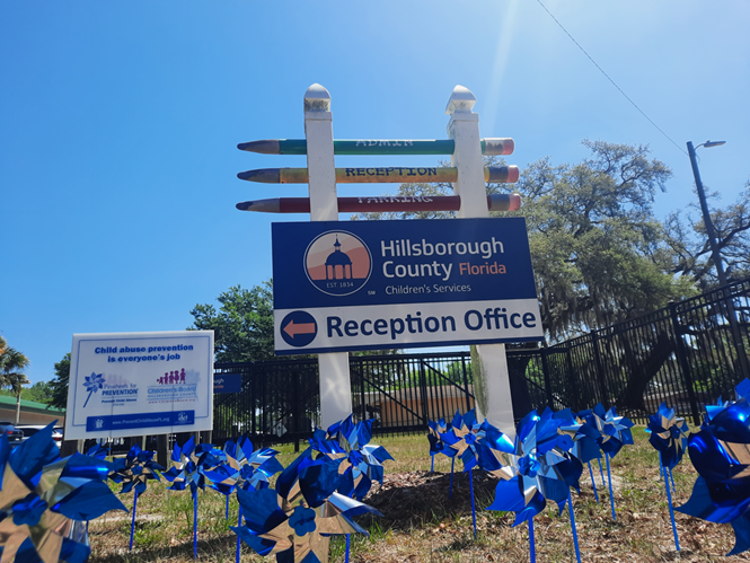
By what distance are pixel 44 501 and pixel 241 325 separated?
88.0 feet

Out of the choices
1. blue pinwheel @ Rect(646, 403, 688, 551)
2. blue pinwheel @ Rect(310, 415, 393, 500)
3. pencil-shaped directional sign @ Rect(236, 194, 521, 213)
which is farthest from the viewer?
pencil-shaped directional sign @ Rect(236, 194, 521, 213)

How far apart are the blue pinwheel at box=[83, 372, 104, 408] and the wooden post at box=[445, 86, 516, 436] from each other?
164 inches

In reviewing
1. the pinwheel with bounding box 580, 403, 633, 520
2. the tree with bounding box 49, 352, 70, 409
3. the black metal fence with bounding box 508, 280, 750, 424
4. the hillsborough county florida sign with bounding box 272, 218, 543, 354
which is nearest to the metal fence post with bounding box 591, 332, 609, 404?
the black metal fence with bounding box 508, 280, 750, 424

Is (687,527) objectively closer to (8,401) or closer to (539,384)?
(539,384)

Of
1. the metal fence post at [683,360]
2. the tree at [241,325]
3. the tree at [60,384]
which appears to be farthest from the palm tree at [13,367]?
the metal fence post at [683,360]

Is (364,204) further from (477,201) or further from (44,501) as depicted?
(44,501)

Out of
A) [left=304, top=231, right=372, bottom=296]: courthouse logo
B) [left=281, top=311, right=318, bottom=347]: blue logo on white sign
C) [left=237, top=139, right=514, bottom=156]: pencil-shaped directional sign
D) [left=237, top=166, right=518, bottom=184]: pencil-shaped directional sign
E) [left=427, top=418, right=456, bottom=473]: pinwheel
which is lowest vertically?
[left=427, top=418, right=456, bottom=473]: pinwheel

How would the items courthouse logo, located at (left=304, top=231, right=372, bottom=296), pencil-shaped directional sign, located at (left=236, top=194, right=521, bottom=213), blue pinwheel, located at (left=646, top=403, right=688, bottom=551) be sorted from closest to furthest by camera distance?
blue pinwheel, located at (left=646, top=403, right=688, bottom=551) → courthouse logo, located at (left=304, top=231, right=372, bottom=296) → pencil-shaped directional sign, located at (left=236, top=194, right=521, bottom=213)

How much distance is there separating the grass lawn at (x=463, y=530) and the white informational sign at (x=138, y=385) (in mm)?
862

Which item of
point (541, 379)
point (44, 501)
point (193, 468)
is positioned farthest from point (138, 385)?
point (541, 379)

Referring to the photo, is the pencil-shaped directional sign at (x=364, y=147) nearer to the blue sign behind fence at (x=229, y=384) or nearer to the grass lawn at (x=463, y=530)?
the grass lawn at (x=463, y=530)

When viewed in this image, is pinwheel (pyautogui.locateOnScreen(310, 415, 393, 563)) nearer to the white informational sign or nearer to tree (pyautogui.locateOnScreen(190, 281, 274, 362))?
the white informational sign

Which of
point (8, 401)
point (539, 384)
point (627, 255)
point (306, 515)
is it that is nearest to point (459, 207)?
point (306, 515)

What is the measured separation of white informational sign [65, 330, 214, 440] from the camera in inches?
191
